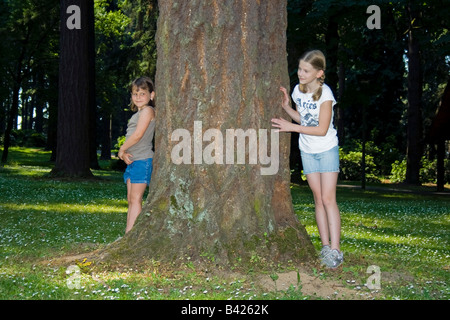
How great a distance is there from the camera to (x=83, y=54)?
19250mm

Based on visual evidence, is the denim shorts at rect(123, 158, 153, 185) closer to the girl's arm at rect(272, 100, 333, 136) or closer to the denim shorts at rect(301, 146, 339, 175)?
the girl's arm at rect(272, 100, 333, 136)

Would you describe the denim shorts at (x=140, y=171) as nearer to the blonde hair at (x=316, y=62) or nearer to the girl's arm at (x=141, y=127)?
the girl's arm at (x=141, y=127)

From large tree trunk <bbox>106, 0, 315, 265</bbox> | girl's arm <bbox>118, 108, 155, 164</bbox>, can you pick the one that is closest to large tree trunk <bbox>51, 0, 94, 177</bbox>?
girl's arm <bbox>118, 108, 155, 164</bbox>

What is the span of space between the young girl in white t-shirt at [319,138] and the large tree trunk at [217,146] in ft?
0.93

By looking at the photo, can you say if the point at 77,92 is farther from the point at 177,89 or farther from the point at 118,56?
the point at 177,89

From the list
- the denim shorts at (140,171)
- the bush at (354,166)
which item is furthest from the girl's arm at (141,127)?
the bush at (354,166)

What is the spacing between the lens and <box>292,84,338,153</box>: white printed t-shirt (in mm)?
5824

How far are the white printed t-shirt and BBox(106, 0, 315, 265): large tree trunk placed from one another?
32cm

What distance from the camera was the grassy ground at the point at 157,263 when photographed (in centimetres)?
495

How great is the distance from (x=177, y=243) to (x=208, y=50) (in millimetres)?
1926

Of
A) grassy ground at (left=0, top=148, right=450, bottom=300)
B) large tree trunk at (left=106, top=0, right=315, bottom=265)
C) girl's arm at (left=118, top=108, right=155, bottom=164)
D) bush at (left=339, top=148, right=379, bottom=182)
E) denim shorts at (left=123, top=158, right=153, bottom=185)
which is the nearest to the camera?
grassy ground at (left=0, top=148, right=450, bottom=300)

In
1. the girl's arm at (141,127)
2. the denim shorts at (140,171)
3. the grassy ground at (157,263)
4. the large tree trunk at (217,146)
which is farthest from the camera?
the denim shorts at (140,171)

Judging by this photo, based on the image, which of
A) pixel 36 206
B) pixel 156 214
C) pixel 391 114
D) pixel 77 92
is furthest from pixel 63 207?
pixel 391 114

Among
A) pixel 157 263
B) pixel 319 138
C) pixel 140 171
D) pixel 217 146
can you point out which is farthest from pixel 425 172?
pixel 157 263
